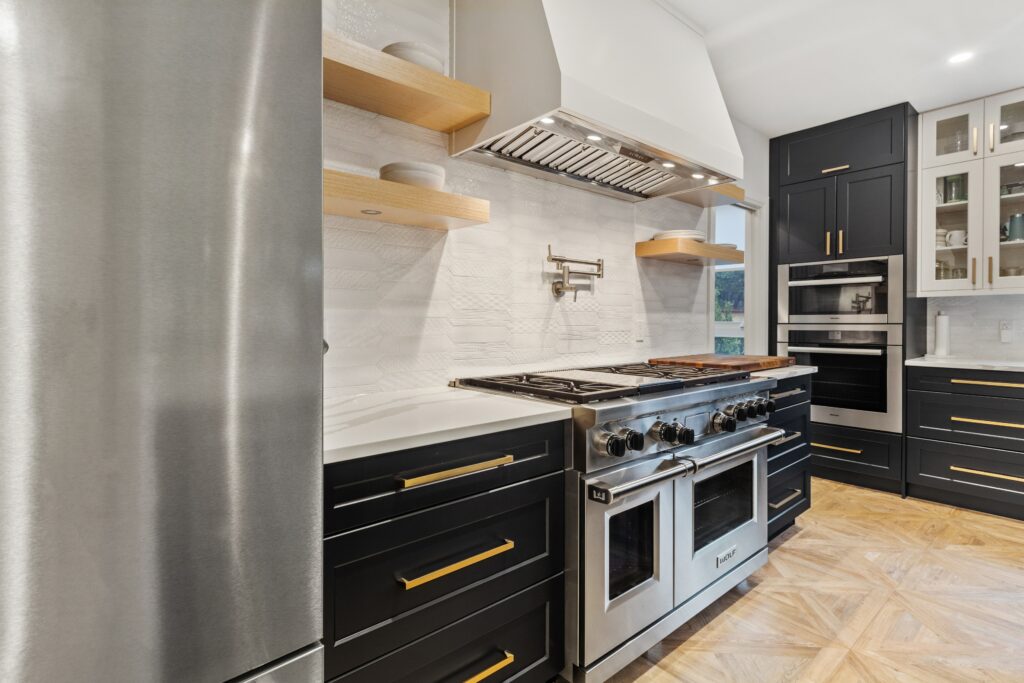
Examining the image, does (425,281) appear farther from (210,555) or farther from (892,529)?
(892,529)

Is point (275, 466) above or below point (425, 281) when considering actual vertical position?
below

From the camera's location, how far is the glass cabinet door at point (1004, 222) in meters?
3.21

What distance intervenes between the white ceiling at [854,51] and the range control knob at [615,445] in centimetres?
204

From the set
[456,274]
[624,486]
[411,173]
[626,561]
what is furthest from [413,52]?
[626,561]

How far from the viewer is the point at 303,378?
2.83ft

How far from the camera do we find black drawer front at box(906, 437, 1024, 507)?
10.0 feet

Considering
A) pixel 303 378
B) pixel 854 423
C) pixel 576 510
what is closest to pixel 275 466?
pixel 303 378

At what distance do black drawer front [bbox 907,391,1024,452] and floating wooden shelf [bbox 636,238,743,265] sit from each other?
1575 millimetres

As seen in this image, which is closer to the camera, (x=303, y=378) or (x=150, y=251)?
(x=150, y=251)

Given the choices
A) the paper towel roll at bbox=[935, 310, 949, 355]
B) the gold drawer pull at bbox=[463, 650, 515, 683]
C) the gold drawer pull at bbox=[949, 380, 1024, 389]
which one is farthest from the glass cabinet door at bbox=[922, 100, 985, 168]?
the gold drawer pull at bbox=[463, 650, 515, 683]

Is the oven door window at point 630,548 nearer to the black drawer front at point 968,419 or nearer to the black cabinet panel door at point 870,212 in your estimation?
the black drawer front at point 968,419

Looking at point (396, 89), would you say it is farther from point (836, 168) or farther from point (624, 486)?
point (836, 168)

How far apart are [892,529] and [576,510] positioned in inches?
96.3

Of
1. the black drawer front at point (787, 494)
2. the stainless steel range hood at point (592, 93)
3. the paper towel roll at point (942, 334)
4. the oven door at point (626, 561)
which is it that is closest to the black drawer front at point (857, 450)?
the paper towel roll at point (942, 334)
